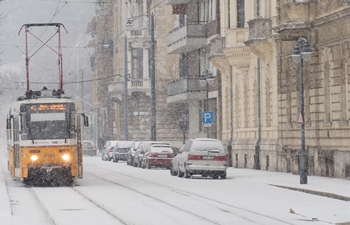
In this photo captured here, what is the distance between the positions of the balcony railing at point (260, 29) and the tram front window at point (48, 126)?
15.2 metres

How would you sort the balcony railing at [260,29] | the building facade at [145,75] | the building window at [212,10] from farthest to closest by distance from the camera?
the building facade at [145,75] < the building window at [212,10] < the balcony railing at [260,29]

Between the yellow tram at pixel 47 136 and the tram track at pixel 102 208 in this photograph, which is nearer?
the tram track at pixel 102 208

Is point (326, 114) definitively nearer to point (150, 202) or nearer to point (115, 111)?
point (150, 202)

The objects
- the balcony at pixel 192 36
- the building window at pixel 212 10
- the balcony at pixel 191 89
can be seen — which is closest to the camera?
the building window at pixel 212 10

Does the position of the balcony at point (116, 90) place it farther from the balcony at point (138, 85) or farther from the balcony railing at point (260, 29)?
the balcony railing at point (260, 29)

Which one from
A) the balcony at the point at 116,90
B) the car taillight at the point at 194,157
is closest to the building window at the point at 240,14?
the car taillight at the point at 194,157

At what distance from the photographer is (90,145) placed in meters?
91.9

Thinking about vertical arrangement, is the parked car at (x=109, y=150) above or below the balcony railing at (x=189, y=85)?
below

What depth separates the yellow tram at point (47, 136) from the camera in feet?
114

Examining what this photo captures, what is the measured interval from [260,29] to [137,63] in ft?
142

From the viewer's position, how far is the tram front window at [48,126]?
3494 centimetres

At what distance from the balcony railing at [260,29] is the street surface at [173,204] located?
444 inches

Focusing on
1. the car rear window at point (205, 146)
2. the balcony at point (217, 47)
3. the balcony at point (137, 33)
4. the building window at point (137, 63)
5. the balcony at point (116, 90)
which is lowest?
the car rear window at point (205, 146)

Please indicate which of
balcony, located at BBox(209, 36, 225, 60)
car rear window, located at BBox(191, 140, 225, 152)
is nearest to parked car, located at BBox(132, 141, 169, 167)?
balcony, located at BBox(209, 36, 225, 60)
